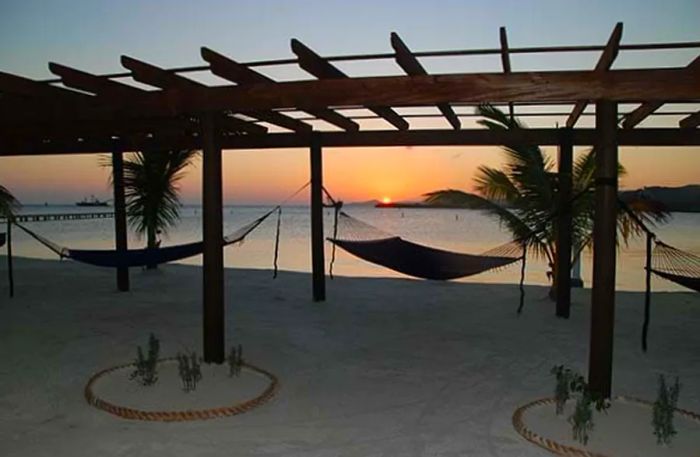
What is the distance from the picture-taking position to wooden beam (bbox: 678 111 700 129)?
3801 millimetres

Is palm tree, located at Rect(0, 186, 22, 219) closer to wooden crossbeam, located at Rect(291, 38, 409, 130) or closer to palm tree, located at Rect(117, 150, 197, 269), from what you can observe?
palm tree, located at Rect(117, 150, 197, 269)

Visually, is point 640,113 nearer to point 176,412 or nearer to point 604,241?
point 604,241

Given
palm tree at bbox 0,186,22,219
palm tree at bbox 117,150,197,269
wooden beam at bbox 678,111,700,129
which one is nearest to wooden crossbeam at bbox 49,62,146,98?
wooden beam at bbox 678,111,700,129

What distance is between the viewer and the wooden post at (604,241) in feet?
7.79

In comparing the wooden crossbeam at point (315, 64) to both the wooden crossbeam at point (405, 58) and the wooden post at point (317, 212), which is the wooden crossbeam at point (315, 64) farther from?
the wooden post at point (317, 212)

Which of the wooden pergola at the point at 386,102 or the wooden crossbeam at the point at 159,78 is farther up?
the wooden crossbeam at the point at 159,78

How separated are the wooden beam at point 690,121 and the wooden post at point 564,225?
0.79 m

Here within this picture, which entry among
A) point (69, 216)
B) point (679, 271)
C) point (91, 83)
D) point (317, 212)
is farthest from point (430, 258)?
point (69, 216)

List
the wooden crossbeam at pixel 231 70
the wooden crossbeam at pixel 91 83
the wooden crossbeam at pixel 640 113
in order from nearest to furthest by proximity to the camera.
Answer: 1. the wooden crossbeam at pixel 231 70
2. the wooden crossbeam at pixel 91 83
3. the wooden crossbeam at pixel 640 113

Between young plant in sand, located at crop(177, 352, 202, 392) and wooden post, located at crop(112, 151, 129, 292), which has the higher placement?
wooden post, located at crop(112, 151, 129, 292)

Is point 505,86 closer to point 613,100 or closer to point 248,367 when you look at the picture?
point 613,100

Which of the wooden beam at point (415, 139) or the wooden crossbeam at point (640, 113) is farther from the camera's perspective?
the wooden beam at point (415, 139)

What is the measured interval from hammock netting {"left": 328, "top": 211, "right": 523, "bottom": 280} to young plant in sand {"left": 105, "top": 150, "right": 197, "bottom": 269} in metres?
3.41

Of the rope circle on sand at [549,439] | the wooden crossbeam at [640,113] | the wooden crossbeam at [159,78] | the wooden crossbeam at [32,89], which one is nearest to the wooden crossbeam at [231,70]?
the wooden crossbeam at [159,78]
